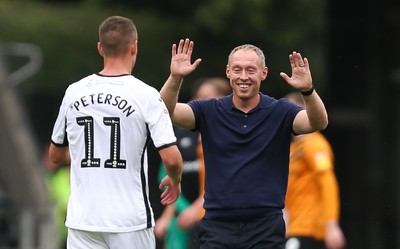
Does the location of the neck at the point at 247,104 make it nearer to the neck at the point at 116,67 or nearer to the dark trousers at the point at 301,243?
the neck at the point at 116,67

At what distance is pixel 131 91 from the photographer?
27.8ft

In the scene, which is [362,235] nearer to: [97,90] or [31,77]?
[31,77]

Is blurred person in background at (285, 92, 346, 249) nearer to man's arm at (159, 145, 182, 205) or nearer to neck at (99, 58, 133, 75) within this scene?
man's arm at (159, 145, 182, 205)

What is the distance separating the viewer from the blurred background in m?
18.3

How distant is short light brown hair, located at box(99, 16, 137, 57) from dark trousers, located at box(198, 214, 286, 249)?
48.8 inches

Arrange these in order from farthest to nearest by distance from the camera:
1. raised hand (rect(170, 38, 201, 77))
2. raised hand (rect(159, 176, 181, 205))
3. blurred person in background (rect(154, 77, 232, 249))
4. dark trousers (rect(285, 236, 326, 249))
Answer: blurred person in background (rect(154, 77, 232, 249))
dark trousers (rect(285, 236, 326, 249))
raised hand (rect(170, 38, 201, 77))
raised hand (rect(159, 176, 181, 205))

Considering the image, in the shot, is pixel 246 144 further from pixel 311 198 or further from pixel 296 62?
pixel 311 198

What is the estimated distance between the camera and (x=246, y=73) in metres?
8.77

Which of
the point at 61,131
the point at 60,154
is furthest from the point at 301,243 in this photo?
the point at 61,131

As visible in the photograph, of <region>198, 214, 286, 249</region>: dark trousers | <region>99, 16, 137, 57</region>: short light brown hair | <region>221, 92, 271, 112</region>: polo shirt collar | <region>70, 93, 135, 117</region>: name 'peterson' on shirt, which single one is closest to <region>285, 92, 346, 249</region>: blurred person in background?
<region>221, 92, 271, 112</region>: polo shirt collar

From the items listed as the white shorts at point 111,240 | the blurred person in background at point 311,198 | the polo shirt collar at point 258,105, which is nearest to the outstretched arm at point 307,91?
the polo shirt collar at point 258,105

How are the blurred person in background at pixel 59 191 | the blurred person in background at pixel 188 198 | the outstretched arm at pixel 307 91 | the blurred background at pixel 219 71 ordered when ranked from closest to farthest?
the outstretched arm at pixel 307 91, the blurred person in background at pixel 188 198, the blurred person in background at pixel 59 191, the blurred background at pixel 219 71

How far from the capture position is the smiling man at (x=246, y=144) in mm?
8648

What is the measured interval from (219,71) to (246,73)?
12783 millimetres
